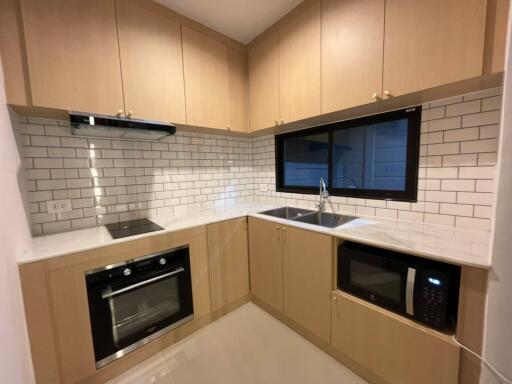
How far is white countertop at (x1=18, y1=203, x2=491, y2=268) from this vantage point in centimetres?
102

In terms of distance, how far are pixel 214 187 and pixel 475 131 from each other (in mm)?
2218

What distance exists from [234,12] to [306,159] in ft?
4.78

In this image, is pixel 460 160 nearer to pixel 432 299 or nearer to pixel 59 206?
pixel 432 299

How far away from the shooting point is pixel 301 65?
175 cm

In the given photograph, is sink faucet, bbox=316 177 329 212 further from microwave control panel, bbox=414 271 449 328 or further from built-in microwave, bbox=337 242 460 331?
microwave control panel, bbox=414 271 449 328

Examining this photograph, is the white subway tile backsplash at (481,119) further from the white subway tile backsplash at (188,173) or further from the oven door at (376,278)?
the oven door at (376,278)

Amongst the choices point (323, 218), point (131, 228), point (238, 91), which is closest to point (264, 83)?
point (238, 91)

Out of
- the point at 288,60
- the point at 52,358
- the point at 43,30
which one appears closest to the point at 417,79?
the point at 288,60

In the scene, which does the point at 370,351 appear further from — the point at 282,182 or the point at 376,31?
the point at 376,31

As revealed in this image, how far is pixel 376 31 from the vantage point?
132cm

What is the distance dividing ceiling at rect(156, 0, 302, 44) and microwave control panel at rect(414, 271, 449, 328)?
6.80ft

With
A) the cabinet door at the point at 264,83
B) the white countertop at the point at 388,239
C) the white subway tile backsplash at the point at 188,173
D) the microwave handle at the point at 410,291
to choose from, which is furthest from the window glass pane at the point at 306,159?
the microwave handle at the point at 410,291

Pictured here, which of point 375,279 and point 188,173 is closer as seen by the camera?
point 375,279

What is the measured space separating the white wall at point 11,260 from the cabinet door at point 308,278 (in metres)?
1.54
